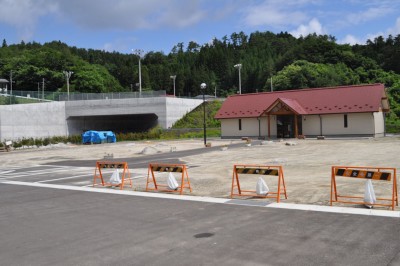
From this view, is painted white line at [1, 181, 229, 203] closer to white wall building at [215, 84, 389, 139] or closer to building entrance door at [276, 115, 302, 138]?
white wall building at [215, 84, 389, 139]

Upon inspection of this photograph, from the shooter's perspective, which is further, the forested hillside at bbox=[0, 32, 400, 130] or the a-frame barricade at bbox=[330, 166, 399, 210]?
the forested hillside at bbox=[0, 32, 400, 130]

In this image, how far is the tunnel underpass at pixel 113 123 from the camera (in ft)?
232

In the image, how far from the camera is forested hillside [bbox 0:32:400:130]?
87.4 meters

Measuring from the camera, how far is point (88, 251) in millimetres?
7609

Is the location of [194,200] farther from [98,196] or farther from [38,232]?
[38,232]

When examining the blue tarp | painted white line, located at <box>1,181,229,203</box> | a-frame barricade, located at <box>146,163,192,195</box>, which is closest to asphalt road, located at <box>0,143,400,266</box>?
painted white line, located at <box>1,181,229,203</box>

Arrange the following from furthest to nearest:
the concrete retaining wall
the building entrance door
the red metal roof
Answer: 1. the concrete retaining wall
2. the building entrance door
3. the red metal roof

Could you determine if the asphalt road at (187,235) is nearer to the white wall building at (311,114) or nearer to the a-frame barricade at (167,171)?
the a-frame barricade at (167,171)

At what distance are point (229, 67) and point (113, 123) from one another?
228 ft

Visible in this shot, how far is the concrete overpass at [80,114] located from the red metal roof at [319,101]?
47.4 ft

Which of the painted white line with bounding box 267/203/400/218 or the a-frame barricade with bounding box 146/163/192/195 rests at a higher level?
the a-frame barricade with bounding box 146/163/192/195

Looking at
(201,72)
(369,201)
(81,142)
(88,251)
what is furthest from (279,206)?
(201,72)

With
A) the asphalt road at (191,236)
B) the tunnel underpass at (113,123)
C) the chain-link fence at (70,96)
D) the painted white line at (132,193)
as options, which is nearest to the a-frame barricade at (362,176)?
the asphalt road at (191,236)

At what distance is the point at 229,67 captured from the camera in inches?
5468
